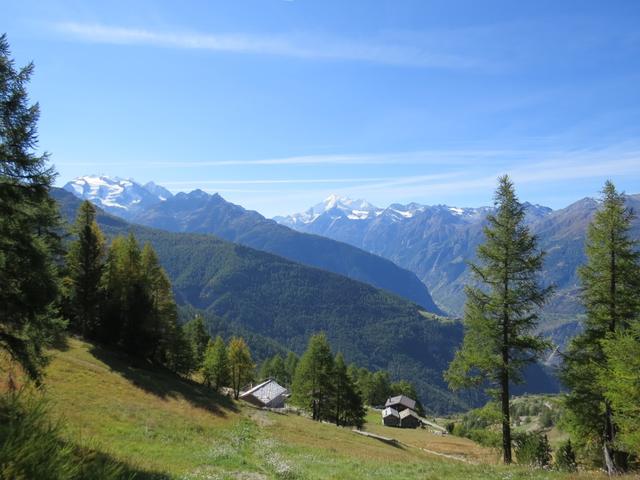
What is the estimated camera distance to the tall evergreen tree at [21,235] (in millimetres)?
15594

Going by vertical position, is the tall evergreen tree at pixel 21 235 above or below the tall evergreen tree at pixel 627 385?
above

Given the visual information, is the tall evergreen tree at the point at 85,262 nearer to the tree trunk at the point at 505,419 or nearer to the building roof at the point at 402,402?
the tree trunk at the point at 505,419

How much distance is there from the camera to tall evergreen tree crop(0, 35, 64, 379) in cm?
1559

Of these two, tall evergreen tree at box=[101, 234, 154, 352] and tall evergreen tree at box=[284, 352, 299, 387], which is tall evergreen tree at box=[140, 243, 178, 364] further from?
tall evergreen tree at box=[284, 352, 299, 387]

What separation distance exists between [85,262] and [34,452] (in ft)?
149

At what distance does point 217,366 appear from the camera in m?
64.4

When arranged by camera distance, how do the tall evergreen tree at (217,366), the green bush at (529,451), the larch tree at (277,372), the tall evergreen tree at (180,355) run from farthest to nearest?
the larch tree at (277,372), the tall evergreen tree at (217,366), the tall evergreen tree at (180,355), the green bush at (529,451)

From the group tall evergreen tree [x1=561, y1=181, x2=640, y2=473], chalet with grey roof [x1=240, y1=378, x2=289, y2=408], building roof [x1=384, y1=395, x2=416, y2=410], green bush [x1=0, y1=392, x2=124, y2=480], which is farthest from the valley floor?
building roof [x1=384, y1=395, x2=416, y2=410]

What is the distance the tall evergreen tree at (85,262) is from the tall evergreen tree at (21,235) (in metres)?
27.9

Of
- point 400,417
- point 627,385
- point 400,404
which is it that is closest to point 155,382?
point 627,385

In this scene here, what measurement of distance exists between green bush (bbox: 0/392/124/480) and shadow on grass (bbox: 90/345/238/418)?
3458 cm

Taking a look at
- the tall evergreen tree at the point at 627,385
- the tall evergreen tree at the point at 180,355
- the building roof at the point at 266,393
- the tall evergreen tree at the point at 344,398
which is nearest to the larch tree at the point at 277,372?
the building roof at the point at 266,393

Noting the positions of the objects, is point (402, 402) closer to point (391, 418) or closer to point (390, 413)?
point (390, 413)

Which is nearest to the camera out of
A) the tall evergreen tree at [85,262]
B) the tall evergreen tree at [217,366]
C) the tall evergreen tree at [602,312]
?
the tall evergreen tree at [602,312]
